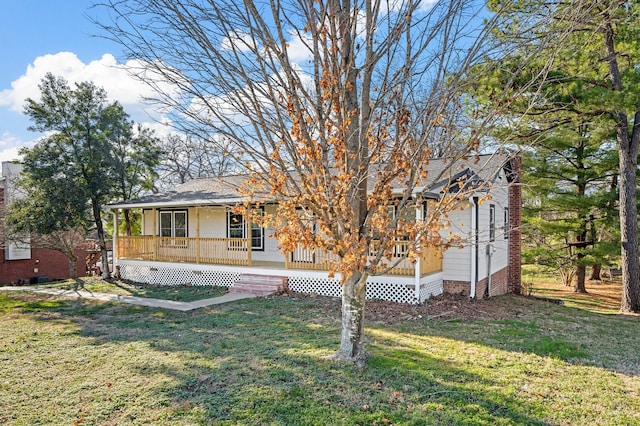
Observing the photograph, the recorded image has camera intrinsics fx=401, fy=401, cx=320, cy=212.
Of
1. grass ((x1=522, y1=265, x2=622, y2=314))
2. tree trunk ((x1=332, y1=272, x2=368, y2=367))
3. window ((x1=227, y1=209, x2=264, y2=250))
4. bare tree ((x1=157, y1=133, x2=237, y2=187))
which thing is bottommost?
grass ((x1=522, y1=265, x2=622, y2=314))

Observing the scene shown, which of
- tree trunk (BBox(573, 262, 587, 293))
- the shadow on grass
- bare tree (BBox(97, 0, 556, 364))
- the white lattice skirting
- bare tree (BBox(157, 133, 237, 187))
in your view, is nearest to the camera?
the shadow on grass

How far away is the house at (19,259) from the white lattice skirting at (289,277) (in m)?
6.47

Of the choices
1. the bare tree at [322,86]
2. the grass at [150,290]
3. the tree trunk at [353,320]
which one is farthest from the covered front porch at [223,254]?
the bare tree at [322,86]

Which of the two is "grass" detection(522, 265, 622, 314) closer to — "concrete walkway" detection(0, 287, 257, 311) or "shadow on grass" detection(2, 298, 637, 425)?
"shadow on grass" detection(2, 298, 637, 425)

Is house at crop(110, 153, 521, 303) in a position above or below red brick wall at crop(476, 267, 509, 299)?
above

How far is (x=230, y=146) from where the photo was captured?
514 cm

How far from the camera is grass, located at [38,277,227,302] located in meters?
11.8

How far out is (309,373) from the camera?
502cm

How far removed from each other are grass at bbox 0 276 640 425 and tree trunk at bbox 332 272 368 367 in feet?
0.70

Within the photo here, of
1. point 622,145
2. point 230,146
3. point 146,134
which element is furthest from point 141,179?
point 622,145

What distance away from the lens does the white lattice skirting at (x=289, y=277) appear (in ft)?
34.1

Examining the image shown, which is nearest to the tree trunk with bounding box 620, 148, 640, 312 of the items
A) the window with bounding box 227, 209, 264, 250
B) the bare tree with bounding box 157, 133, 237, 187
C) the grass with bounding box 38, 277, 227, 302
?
the window with bounding box 227, 209, 264, 250

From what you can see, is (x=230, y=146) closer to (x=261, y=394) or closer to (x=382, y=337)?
(x=261, y=394)

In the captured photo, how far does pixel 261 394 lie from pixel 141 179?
1618cm
